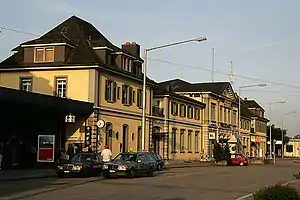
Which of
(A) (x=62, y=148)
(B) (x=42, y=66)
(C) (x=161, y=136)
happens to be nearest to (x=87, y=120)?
(A) (x=62, y=148)

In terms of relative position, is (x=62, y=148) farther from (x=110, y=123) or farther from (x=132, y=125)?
(x=132, y=125)

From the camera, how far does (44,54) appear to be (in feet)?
148

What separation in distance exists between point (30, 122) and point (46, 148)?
21.5ft

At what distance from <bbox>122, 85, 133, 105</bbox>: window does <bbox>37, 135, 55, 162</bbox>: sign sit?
15.4 meters

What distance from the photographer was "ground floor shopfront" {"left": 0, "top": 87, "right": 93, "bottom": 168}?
35.4 m

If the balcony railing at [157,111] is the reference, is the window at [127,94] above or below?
above

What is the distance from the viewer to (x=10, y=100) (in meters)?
32.8

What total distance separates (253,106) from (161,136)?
58384 mm

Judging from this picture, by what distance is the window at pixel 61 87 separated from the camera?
4434 centimetres

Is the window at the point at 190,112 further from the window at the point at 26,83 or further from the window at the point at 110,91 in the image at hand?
the window at the point at 26,83

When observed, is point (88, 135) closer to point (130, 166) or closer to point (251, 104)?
point (130, 166)

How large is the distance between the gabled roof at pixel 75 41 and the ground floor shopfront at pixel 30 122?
4.31m

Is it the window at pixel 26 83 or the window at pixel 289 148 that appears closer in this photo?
the window at pixel 26 83

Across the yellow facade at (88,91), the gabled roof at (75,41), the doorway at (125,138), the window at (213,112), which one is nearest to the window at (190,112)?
the window at (213,112)
